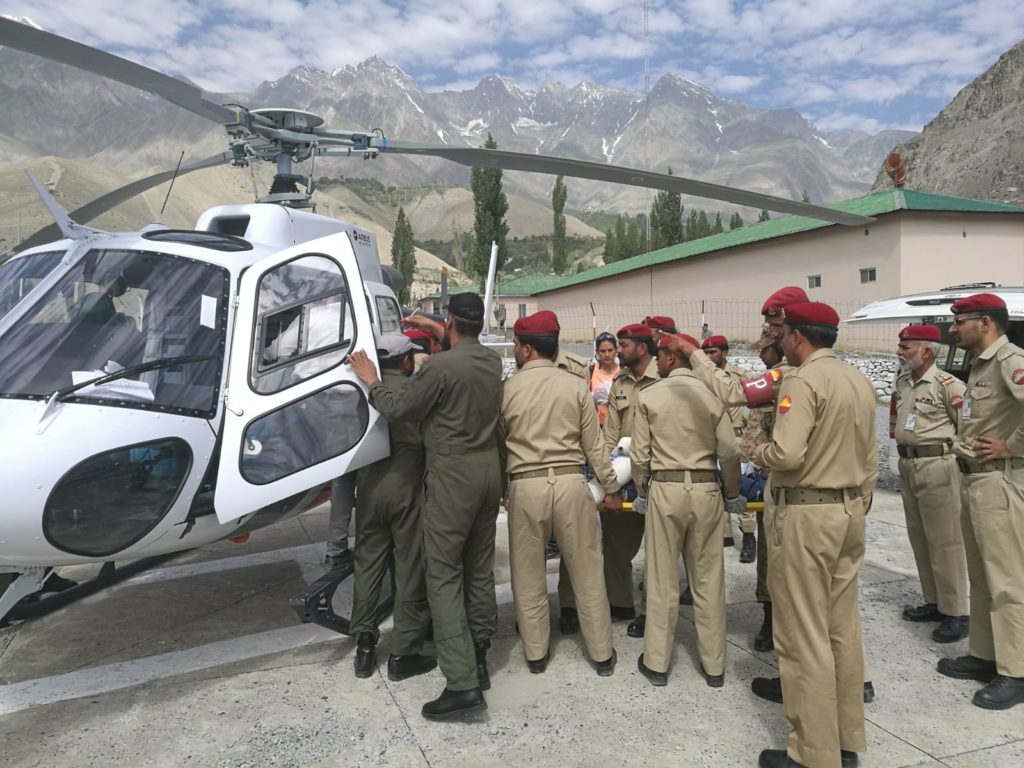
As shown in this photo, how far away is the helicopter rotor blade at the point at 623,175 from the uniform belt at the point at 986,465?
81.4 inches

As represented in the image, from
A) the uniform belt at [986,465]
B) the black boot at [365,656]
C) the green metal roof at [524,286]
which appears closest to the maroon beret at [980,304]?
the uniform belt at [986,465]

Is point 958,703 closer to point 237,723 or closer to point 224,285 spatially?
point 237,723

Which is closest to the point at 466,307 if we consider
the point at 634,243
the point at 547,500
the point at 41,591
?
the point at 547,500

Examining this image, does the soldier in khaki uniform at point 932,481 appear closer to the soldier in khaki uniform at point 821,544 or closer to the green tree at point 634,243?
the soldier in khaki uniform at point 821,544

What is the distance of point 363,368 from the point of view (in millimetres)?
3461

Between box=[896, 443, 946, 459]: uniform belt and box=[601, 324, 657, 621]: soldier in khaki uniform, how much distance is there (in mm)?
1670

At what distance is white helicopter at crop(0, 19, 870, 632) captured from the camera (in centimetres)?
291

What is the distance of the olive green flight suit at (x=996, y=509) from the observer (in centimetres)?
342

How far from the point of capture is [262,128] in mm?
4832

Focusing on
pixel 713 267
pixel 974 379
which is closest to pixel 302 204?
pixel 974 379

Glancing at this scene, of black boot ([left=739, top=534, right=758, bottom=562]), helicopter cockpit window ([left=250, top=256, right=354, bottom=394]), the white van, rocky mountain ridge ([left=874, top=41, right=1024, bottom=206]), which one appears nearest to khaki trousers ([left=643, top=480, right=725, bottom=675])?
helicopter cockpit window ([left=250, top=256, right=354, bottom=394])

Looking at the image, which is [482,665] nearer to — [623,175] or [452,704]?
[452,704]

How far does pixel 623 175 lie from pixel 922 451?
2.65 m

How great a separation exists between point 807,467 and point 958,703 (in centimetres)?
162
